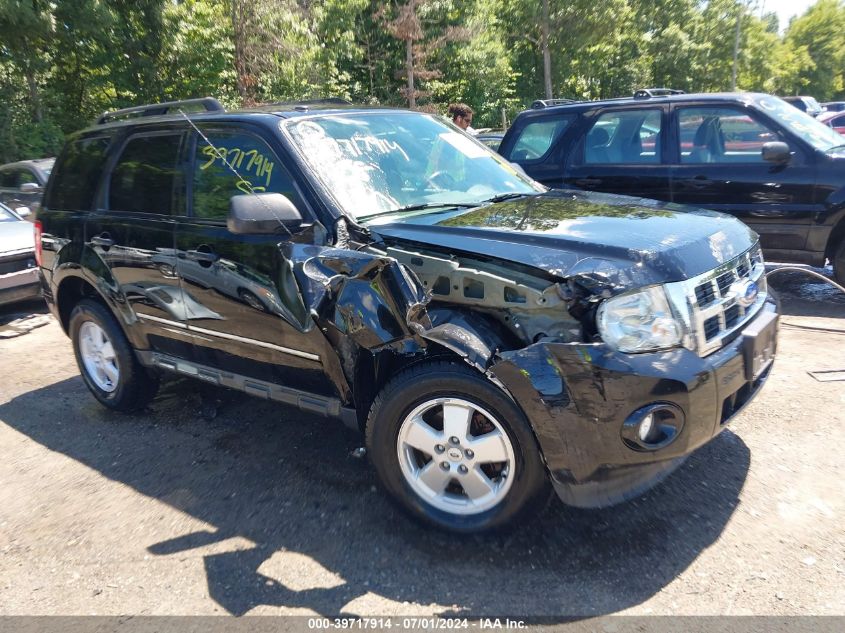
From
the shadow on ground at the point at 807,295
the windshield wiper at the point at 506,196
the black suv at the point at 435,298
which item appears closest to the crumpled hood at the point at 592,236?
the black suv at the point at 435,298

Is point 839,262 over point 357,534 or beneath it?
over

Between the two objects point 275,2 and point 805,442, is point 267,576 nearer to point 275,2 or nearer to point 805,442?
point 805,442

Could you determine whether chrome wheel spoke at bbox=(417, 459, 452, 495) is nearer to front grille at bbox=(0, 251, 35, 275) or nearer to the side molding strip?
the side molding strip

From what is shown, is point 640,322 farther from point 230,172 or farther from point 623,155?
point 623,155

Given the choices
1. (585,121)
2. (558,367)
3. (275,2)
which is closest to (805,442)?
(558,367)

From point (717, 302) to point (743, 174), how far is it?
398cm

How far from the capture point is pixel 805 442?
371 centimetres

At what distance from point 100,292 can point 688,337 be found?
3.60m

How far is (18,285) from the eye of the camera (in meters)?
7.47

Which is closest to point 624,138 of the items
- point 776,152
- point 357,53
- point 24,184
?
point 776,152

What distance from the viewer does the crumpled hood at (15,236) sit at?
24.8 ft

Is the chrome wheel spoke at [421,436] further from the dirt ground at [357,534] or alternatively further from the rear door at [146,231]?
the rear door at [146,231]

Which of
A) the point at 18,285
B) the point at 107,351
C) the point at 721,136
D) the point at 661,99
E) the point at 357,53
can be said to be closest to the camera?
the point at 107,351

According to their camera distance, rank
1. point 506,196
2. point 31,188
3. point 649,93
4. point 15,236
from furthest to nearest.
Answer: point 31,188
point 15,236
point 649,93
point 506,196
